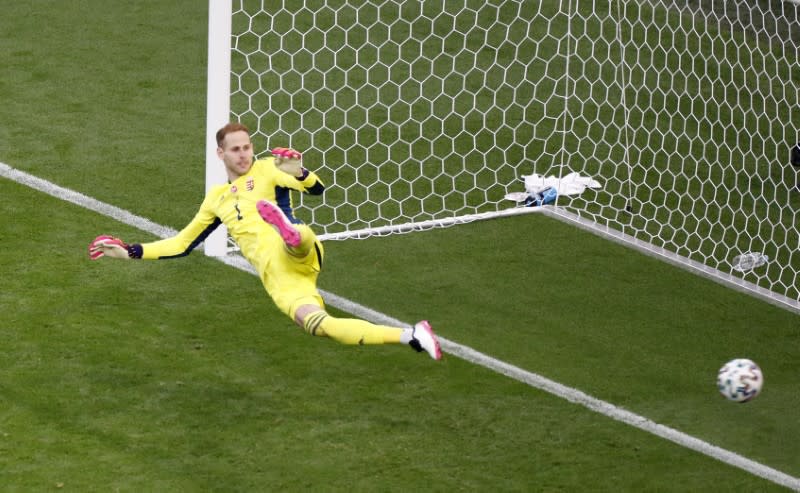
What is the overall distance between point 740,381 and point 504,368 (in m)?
1.43

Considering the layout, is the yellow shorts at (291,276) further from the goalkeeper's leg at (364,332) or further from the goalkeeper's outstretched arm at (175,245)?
the goalkeeper's outstretched arm at (175,245)

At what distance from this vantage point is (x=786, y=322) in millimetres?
8336

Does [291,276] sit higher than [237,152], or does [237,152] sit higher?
Answer: [237,152]

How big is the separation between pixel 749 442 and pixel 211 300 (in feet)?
9.85

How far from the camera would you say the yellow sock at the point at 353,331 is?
A: 257 inches

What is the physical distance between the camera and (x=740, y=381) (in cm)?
640

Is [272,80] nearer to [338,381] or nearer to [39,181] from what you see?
[39,181]

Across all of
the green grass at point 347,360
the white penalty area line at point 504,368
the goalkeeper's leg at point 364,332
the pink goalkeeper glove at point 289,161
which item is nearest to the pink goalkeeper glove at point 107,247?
the green grass at point 347,360

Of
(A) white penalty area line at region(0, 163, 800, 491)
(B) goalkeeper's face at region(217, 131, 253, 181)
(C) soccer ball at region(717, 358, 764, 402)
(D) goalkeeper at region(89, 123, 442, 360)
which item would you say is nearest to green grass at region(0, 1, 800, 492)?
(A) white penalty area line at region(0, 163, 800, 491)

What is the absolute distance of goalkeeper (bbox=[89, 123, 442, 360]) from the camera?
6.51 metres

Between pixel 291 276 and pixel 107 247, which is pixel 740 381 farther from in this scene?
pixel 107 247

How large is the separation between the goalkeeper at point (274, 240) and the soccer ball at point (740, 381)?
Answer: 129 centimetres

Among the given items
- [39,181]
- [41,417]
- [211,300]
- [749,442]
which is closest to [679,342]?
[749,442]

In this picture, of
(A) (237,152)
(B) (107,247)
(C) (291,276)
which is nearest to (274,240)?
(C) (291,276)
